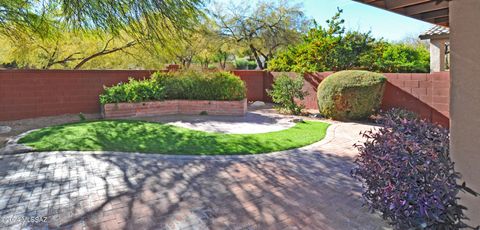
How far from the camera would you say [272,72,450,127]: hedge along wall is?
8.04m

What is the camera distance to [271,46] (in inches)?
885

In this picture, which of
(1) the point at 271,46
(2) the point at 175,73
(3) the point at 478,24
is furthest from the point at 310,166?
(1) the point at 271,46

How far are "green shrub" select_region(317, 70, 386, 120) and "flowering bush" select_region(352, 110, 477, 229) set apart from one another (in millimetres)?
6081

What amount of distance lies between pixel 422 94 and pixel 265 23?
1524cm

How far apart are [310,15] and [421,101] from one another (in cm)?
1640

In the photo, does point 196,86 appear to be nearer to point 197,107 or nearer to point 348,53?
point 197,107

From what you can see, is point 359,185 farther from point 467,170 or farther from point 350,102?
point 350,102

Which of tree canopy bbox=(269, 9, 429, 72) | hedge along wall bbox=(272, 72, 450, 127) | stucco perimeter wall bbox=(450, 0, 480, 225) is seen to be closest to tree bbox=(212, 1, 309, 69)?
tree canopy bbox=(269, 9, 429, 72)

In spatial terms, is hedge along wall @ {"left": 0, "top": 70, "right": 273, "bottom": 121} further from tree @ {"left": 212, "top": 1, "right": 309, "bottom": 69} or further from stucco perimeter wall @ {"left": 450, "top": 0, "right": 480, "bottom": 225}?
tree @ {"left": 212, "top": 1, "right": 309, "bottom": 69}

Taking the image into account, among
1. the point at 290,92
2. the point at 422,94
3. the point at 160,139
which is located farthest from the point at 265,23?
the point at 160,139

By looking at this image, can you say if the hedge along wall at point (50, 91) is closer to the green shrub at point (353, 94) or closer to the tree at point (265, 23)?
the green shrub at point (353, 94)

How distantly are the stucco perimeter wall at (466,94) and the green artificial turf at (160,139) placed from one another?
3.91m

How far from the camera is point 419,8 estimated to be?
4.15 metres

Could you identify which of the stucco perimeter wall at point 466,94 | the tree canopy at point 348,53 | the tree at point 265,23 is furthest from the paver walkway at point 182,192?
the tree at point 265,23
